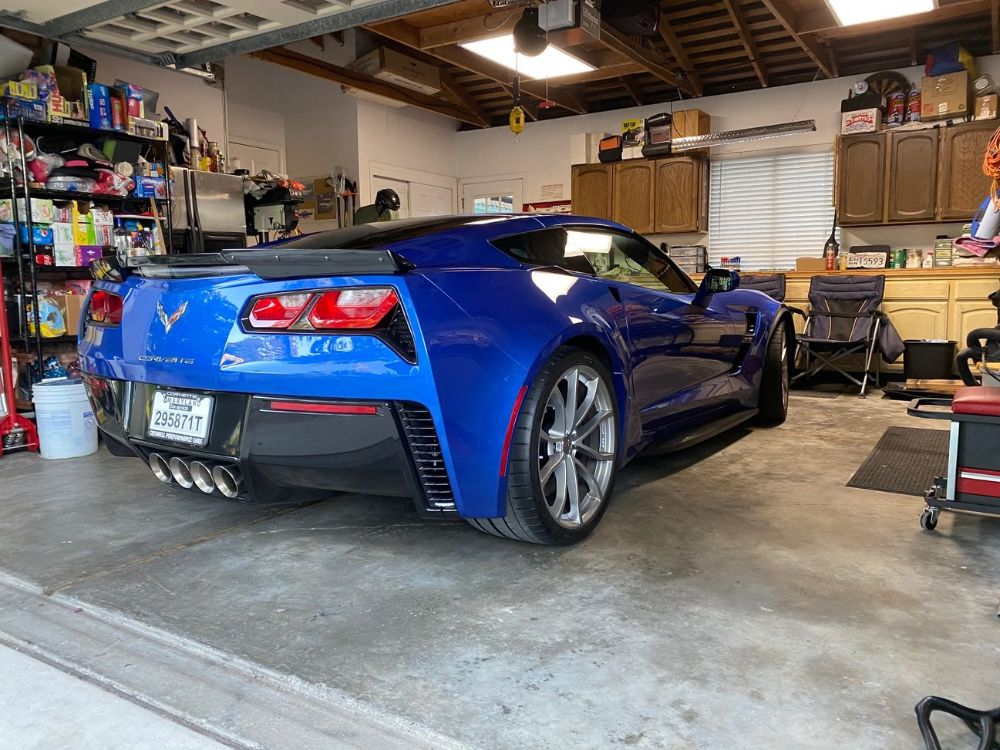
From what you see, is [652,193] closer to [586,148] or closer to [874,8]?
[586,148]

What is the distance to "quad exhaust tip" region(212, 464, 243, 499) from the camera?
1.94m

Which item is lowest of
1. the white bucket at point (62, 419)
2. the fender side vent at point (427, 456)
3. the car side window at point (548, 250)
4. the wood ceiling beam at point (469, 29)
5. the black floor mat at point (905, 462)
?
the black floor mat at point (905, 462)

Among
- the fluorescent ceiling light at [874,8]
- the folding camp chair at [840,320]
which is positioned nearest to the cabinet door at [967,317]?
the folding camp chair at [840,320]

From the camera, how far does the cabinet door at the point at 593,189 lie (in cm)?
876

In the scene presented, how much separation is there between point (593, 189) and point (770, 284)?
2731mm

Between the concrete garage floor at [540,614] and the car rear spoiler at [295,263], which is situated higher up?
the car rear spoiler at [295,263]

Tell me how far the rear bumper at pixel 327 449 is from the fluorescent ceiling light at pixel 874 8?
19.1ft

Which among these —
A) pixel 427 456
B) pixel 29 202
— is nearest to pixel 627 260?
pixel 427 456

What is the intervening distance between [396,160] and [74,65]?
458 centimetres

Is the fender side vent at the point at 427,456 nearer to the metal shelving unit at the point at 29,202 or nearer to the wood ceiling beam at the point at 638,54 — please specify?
the metal shelving unit at the point at 29,202

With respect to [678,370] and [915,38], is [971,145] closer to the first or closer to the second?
[915,38]

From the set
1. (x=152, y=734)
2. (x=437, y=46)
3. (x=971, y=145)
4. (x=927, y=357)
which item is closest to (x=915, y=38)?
(x=971, y=145)

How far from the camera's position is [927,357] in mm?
6191

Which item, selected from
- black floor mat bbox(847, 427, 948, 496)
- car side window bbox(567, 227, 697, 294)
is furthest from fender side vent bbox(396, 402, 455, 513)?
black floor mat bbox(847, 427, 948, 496)
